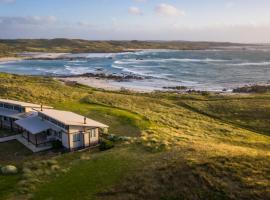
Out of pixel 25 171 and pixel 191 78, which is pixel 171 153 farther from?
pixel 191 78

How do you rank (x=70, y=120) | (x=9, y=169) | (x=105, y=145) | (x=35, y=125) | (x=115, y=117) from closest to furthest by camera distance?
(x=9, y=169)
(x=105, y=145)
(x=70, y=120)
(x=35, y=125)
(x=115, y=117)

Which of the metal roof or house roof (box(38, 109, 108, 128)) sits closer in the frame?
house roof (box(38, 109, 108, 128))

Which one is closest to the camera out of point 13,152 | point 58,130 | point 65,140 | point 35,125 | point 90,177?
point 90,177

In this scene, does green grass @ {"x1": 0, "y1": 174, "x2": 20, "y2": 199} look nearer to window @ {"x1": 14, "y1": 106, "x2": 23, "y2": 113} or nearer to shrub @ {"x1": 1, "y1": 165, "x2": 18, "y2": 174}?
shrub @ {"x1": 1, "y1": 165, "x2": 18, "y2": 174}

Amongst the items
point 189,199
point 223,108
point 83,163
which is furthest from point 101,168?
point 223,108

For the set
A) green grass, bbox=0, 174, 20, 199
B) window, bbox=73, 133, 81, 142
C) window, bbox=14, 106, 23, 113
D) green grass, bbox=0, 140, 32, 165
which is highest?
window, bbox=14, 106, 23, 113

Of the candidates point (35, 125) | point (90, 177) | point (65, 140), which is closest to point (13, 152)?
point (35, 125)

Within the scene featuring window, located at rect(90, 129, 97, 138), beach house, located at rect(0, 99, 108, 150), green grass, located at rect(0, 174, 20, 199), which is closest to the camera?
green grass, located at rect(0, 174, 20, 199)

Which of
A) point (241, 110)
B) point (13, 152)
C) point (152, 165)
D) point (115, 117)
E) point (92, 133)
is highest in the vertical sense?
point (152, 165)

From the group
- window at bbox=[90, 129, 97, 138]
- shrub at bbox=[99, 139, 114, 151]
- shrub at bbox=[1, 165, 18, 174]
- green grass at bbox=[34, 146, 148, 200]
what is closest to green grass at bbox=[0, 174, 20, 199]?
shrub at bbox=[1, 165, 18, 174]

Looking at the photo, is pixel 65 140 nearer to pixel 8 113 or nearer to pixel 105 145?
pixel 105 145
